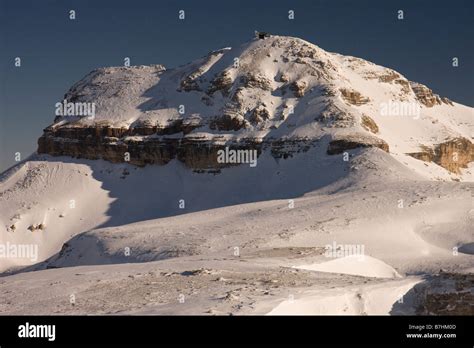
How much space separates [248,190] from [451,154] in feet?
109

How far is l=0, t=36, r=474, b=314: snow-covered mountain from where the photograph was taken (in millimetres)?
18812

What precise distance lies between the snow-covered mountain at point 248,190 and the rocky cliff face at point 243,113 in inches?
10.5

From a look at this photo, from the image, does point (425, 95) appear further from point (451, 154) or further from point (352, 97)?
point (352, 97)

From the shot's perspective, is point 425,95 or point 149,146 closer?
point 149,146

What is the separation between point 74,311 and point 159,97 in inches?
2844

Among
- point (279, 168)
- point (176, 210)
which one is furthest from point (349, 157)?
point (176, 210)

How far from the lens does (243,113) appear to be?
76.7 meters

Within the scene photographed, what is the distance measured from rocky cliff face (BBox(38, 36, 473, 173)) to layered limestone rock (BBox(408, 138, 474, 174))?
16 cm

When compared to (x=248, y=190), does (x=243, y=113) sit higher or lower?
higher

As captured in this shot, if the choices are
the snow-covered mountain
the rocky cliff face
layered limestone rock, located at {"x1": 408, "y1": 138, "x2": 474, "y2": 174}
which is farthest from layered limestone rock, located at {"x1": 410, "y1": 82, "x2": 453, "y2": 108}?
layered limestone rock, located at {"x1": 408, "y1": 138, "x2": 474, "y2": 174}

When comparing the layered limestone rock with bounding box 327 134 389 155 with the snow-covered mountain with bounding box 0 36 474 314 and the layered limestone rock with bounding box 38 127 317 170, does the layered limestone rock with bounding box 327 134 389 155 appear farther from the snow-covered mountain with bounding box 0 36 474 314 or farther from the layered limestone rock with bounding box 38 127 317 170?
the layered limestone rock with bounding box 38 127 317 170

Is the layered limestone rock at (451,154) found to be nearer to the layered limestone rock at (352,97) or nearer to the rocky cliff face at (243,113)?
the rocky cliff face at (243,113)

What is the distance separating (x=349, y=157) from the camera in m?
62.0

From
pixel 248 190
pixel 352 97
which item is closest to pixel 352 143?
pixel 248 190
